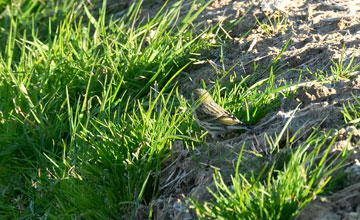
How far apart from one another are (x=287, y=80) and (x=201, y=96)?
79cm

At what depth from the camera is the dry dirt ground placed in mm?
4562

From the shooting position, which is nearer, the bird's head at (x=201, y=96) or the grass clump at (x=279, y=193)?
the grass clump at (x=279, y=193)

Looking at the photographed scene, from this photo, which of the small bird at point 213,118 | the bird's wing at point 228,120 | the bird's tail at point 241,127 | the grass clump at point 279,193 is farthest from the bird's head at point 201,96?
the grass clump at point 279,193

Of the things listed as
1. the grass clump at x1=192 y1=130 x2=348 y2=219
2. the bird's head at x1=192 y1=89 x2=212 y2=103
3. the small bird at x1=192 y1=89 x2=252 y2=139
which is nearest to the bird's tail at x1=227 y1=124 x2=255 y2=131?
the small bird at x1=192 y1=89 x2=252 y2=139

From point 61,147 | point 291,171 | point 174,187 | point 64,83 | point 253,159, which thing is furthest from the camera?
point 64,83

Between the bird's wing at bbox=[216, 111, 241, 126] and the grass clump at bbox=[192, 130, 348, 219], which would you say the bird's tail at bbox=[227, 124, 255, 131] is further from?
the grass clump at bbox=[192, 130, 348, 219]

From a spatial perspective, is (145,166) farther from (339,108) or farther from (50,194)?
(339,108)

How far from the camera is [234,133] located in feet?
17.3

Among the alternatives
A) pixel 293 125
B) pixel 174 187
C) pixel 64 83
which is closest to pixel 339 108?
pixel 293 125

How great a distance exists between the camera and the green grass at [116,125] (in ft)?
14.1

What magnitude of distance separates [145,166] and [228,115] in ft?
2.40

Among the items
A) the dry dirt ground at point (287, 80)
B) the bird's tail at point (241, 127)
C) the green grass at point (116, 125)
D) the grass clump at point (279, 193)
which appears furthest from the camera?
the bird's tail at point (241, 127)

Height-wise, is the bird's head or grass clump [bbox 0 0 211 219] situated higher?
the bird's head

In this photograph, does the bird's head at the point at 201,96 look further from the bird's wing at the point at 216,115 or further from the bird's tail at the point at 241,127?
the bird's tail at the point at 241,127
